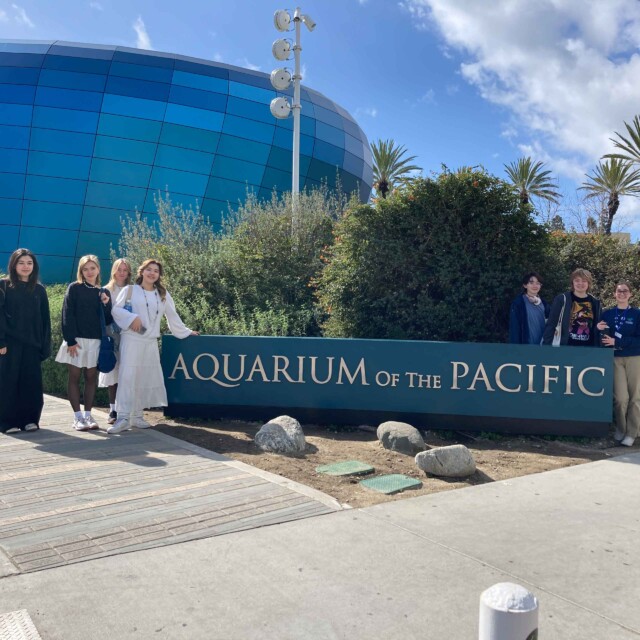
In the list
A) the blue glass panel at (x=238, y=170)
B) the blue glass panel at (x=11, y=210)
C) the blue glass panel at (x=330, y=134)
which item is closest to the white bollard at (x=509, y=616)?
the blue glass panel at (x=238, y=170)

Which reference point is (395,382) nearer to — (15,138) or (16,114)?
(15,138)

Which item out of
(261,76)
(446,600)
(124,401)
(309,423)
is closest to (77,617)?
(446,600)

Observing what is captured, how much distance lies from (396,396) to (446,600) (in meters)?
3.97

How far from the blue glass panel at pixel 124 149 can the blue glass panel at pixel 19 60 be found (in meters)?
4.41

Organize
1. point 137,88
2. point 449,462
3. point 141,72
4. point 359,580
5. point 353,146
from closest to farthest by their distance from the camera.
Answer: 1. point 359,580
2. point 449,462
3. point 137,88
4. point 141,72
5. point 353,146

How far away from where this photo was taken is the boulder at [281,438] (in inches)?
229

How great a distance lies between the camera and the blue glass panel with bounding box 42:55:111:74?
25.5 meters

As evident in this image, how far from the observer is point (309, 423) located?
712cm

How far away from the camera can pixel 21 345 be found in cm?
650

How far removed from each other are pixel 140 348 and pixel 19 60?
24.4 meters

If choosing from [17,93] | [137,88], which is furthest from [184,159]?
[17,93]

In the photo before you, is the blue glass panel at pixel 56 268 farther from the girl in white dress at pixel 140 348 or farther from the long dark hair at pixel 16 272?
the girl in white dress at pixel 140 348

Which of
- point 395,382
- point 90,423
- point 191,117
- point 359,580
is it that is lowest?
point 359,580

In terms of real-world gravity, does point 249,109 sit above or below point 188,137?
above
